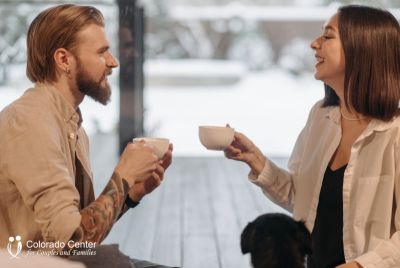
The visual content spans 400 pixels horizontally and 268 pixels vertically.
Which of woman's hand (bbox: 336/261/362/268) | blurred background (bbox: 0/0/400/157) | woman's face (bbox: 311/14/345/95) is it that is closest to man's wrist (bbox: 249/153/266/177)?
woman's face (bbox: 311/14/345/95)

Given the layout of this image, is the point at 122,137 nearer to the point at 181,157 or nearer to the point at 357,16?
the point at 181,157

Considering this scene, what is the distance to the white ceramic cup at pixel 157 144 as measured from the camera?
1592mm

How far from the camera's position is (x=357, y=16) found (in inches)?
70.2

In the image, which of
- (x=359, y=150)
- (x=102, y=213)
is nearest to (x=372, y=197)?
(x=359, y=150)

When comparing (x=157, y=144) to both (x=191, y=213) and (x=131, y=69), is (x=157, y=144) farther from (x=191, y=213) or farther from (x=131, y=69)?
(x=131, y=69)

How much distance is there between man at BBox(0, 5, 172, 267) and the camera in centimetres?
144

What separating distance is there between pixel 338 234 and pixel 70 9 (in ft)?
2.61

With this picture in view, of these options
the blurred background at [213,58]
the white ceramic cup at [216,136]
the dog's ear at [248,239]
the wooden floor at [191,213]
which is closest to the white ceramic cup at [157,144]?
the white ceramic cup at [216,136]

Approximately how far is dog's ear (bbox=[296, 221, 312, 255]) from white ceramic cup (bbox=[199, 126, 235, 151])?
24 centimetres

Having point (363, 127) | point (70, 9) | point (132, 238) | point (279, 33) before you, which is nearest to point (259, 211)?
point (132, 238)

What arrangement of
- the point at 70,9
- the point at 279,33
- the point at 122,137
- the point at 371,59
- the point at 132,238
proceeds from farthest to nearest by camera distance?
the point at 122,137 → the point at 279,33 → the point at 132,238 → the point at 371,59 → the point at 70,9

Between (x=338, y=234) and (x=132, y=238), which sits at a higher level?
(x=338, y=234)

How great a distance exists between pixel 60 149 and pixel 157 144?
21cm

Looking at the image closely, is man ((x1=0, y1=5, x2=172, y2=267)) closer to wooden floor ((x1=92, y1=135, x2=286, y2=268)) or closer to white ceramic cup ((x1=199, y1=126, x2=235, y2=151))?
white ceramic cup ((x1=199, y1=126, x2=235, y2=151))
